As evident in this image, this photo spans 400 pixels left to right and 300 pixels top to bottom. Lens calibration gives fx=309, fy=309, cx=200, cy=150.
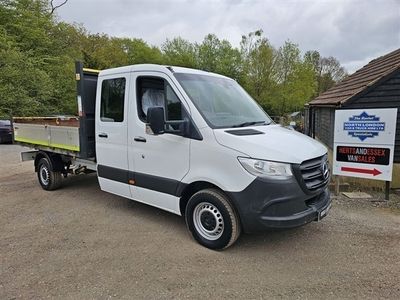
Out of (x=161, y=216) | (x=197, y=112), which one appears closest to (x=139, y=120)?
(x=197, y=112)

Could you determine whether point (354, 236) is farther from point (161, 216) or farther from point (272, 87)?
point (272, 87)

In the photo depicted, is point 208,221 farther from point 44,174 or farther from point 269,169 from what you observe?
point 44,174

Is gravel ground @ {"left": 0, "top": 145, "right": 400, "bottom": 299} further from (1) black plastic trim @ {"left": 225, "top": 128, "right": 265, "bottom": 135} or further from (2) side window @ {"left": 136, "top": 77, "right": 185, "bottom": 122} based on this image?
(2) side window @ {"left": 136, "top": 77, "right": 185, "bottom": 122}

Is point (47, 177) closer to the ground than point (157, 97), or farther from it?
closer to the ground

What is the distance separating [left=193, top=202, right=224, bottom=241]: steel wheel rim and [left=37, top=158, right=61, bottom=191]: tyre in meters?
4.06

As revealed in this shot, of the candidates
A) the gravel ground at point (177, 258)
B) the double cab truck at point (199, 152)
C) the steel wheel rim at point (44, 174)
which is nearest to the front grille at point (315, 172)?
the double cab truck at point (199, 152)

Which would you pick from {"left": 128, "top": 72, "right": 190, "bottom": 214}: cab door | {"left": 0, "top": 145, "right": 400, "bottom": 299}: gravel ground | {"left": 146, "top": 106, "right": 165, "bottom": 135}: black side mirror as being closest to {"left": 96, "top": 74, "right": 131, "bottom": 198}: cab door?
{"left": 128, "top": 72, "right": 190, "bottom": 214}: cab door

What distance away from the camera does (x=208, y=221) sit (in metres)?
3.96

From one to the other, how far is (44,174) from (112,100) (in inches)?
125

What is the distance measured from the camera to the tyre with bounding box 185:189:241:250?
3.69 m

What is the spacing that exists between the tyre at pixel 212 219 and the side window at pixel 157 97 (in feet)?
3.60

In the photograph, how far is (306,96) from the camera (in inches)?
1335

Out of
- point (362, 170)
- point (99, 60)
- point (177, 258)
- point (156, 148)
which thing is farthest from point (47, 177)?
point (99, 60)

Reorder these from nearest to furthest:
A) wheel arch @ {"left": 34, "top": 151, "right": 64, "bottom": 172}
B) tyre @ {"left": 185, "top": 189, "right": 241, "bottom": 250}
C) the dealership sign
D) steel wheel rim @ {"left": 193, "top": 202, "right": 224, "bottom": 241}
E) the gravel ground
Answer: the gravel ground, tyre @ {"left": 185, "top": 189, "right": 241, "bottom": 250}, steel wheel rim @ {"left": 193, "top": 202, "right": 224, "bottom": 241}, the dealership sign, wheel arch @ {"left": 34, "top": 151, "right": 64, "bottom": 172}
